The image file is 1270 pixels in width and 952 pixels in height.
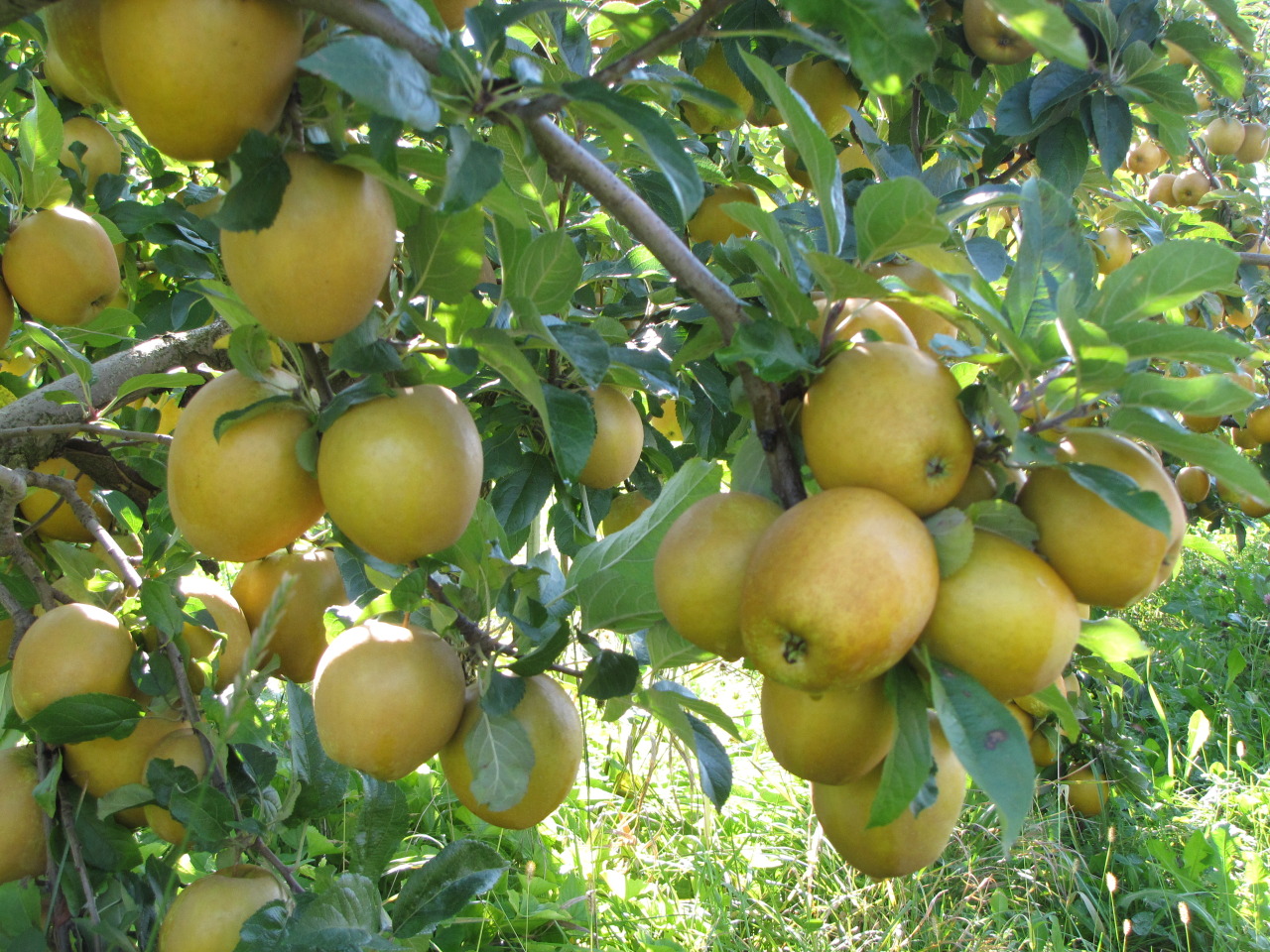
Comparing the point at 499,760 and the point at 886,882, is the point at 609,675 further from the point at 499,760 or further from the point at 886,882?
the point at 886,882

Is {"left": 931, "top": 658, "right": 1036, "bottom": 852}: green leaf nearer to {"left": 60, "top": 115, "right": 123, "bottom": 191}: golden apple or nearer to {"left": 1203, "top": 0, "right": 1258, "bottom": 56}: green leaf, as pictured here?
{"left": 1203, "top": 0, "right": 1258, "bottom": 56}: green leaf

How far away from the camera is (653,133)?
2.39ft

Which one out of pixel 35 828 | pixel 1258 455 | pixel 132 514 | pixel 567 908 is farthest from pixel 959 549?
pixel 1258 455

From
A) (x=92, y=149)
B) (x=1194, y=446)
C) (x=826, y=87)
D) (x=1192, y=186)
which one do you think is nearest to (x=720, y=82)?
(x=826, y=87)

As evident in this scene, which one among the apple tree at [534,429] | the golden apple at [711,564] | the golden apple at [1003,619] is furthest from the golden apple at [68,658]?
the golden apple at [1003,619]

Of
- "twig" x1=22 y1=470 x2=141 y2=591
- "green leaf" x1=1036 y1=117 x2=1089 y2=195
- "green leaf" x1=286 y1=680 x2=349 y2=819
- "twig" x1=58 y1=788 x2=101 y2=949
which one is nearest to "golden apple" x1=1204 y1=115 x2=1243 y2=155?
"green leaf" x1=1036 y1=117 x2=1089 y2=195

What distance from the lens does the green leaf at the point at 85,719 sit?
3.82ft

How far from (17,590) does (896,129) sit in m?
1.80

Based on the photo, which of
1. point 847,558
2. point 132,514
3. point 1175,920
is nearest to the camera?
point 847,558

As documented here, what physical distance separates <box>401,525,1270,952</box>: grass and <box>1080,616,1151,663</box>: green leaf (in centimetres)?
146

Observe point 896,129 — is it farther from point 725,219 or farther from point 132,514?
point 132,514

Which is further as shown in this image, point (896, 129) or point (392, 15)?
point (896, 129)

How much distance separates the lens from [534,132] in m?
0.74

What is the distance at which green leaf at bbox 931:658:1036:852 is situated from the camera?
2.02 feet
